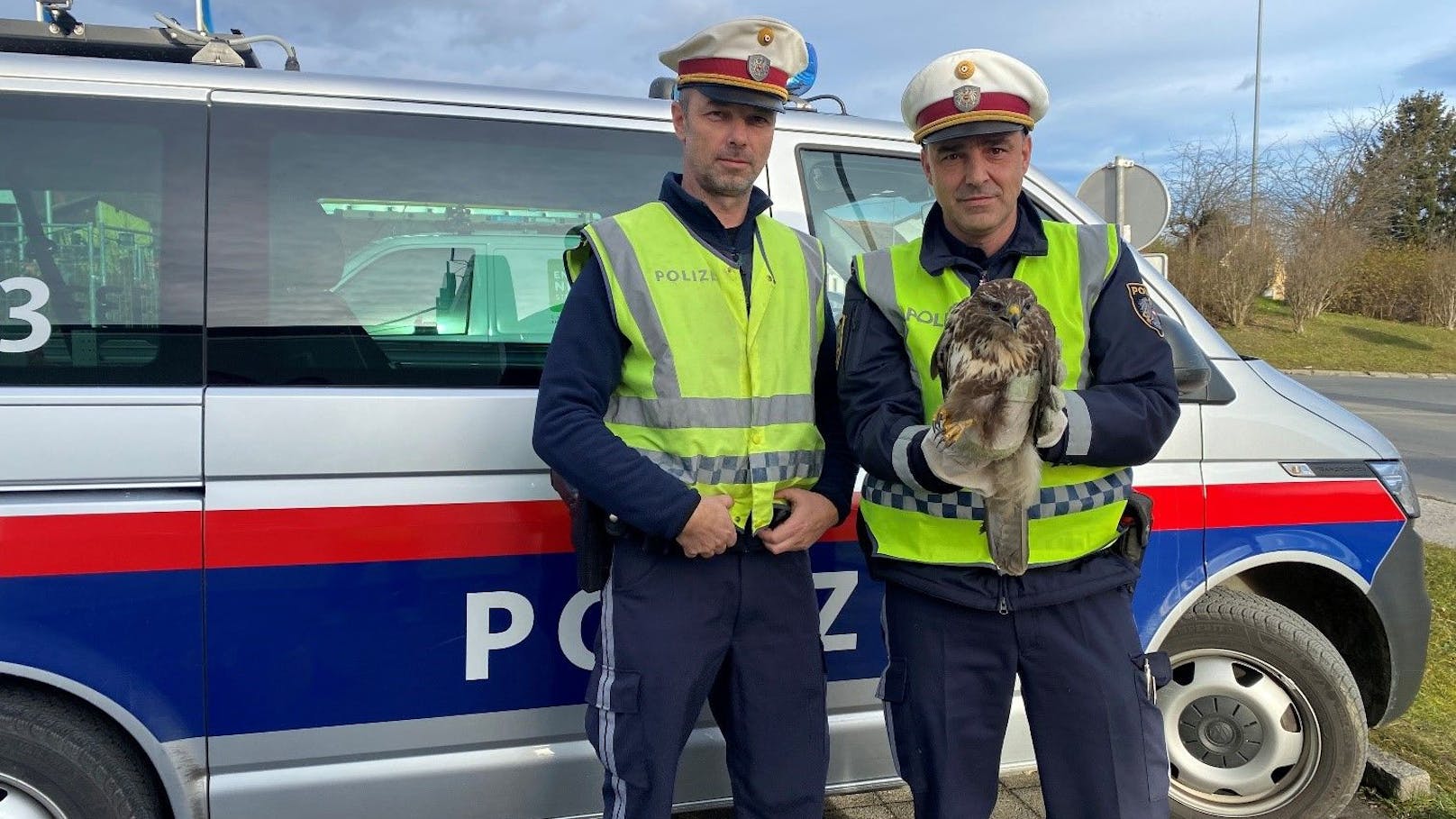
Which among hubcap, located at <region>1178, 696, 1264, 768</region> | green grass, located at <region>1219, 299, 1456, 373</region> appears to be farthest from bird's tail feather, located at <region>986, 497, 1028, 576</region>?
green grass, located at <region>1219, 299, 1456, 373</region>

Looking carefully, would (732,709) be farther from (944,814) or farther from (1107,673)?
(1107,673)

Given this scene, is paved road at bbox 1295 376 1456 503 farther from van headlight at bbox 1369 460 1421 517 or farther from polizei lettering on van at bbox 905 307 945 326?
polizei lettering on van at bbox 905 307 945 326

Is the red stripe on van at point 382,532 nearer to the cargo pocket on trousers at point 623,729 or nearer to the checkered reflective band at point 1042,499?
the cargo pocket on trousers at point 623,729

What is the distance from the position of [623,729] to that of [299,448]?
896 millimetres

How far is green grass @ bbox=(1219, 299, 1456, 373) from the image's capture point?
757 inches

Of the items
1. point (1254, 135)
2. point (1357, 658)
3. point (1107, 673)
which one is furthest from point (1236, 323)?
point (1107, 673)

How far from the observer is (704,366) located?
6.02ft

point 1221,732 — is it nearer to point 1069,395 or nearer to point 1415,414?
point 1069,395

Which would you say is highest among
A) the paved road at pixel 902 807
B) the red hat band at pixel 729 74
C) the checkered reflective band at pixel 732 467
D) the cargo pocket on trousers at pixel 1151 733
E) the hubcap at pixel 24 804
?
the red hat band at pixel 729 74

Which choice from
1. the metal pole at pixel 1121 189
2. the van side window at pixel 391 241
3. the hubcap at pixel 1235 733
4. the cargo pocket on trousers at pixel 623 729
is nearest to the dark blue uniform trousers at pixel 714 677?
the cargo pocket on trousers at pixel 623 729

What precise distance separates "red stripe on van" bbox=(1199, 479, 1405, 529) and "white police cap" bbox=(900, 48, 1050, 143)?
1.27 metres

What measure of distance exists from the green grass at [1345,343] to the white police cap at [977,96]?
18077 millimetres

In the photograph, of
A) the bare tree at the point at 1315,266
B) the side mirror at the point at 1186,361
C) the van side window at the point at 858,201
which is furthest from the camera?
the bare tree at the point at 1315,266

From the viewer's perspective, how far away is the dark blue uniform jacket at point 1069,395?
68.6 inches
